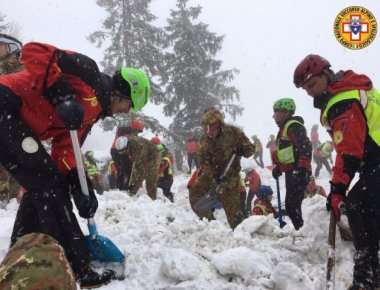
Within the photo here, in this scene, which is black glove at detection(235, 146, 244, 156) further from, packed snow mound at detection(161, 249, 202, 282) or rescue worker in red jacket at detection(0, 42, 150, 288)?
rescue worker in red jacket at detection(0, 42, 150, 288)

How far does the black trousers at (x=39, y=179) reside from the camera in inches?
139

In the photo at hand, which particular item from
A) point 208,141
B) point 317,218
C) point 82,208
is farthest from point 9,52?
point 317,218

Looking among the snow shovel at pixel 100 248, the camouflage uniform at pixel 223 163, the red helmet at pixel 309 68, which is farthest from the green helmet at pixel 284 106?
the snow shovel at pixel 100 248

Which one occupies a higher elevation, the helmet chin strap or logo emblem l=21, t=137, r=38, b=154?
the helmet chin strap

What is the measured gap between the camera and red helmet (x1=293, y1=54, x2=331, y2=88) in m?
4.18

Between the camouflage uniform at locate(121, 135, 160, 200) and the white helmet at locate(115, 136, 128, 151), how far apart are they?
0.26ft

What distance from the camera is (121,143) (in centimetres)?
980

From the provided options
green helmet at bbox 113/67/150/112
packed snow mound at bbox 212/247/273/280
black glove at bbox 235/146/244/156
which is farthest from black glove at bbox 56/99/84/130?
black glove at bbox 235/146/244/156

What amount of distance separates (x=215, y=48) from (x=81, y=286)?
23.0m

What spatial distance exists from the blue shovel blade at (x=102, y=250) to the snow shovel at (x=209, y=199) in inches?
104

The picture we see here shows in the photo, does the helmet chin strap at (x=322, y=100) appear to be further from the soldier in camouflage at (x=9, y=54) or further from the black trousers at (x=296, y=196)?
the soldier in camouflage at (x=9, y=54)

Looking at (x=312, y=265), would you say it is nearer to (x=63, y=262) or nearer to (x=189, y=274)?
(x=189, y=274)

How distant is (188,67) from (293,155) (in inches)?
721

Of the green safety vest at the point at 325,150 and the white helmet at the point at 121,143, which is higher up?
the white helmet at the point at 121,143
